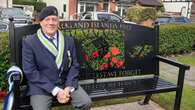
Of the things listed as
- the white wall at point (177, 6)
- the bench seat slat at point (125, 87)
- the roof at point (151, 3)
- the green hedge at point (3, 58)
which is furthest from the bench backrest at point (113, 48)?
the roof at point (151, 3)

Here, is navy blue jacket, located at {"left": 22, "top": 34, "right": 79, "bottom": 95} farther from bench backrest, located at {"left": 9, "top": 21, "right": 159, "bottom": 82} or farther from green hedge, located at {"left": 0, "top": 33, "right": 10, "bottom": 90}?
green hedge, located at {"left": 0, "top": 33, "right": 10, "bottom": 90}

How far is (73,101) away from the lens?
3951mm

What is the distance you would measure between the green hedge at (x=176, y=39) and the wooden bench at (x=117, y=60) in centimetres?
498

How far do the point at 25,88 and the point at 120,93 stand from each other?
4.00 ft

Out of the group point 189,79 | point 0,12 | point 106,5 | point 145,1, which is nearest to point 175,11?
point 145,1

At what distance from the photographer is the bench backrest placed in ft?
15.5

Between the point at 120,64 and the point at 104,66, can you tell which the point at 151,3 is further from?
the point at 104,66

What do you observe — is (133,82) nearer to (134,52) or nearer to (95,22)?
(134,52)

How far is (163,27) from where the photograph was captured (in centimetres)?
1019

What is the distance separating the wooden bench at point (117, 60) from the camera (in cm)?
464

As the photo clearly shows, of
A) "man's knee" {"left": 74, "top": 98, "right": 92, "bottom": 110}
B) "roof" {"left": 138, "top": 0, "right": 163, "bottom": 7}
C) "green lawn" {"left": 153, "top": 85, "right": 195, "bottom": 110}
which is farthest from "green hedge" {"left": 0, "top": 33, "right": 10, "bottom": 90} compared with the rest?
"roof" {"left": 138, "top": 0, "right": 163, "bottom": 7}

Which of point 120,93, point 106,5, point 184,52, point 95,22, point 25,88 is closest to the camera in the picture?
point 25,88

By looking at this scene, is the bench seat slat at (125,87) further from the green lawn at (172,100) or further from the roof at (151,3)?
the roof at (151,3)

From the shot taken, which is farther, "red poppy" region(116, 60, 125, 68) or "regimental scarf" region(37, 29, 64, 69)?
"red poppy" region(116, 60, 125, 68)
